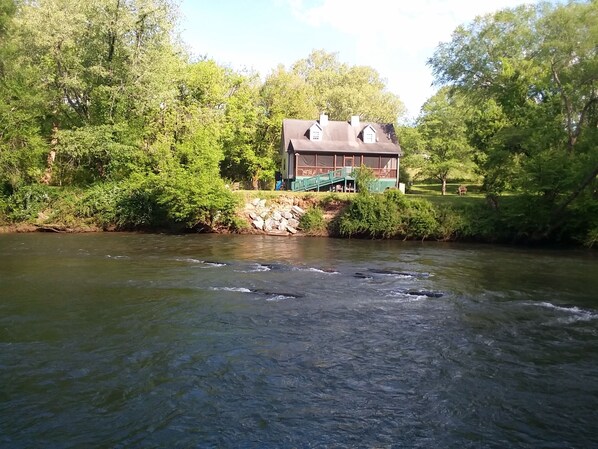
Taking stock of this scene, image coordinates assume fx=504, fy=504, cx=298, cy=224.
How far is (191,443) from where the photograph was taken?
6902 mm

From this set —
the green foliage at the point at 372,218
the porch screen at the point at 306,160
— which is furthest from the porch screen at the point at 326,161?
the green foliage at the point at 372,218

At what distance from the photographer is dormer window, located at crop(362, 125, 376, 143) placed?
1796 inches

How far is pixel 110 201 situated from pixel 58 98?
27.0 feet

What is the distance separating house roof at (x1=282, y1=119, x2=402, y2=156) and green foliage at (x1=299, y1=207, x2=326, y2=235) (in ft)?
40.3

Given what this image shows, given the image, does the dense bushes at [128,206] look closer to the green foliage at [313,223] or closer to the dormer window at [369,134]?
the green foliage at [313,223]

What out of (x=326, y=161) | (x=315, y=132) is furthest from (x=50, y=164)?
(x=326, y=161)

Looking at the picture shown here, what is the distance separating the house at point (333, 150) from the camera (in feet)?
144

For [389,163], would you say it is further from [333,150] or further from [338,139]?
[333,150]

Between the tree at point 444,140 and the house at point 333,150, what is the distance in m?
5.59

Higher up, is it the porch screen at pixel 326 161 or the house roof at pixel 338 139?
the house roof at pixel 338 139

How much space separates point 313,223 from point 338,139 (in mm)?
15783

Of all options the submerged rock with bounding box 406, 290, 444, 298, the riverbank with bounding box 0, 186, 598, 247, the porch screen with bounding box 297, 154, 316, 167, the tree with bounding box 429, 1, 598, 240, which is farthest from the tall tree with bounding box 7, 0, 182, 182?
the submerged rock with bounding box 406, 290, 444, 298

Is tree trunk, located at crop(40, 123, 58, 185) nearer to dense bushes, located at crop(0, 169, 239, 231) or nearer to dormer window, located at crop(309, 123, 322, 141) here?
dense bushes, located at crop(0, 169, 239, 231)

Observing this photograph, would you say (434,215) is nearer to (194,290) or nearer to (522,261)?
(522,261)
